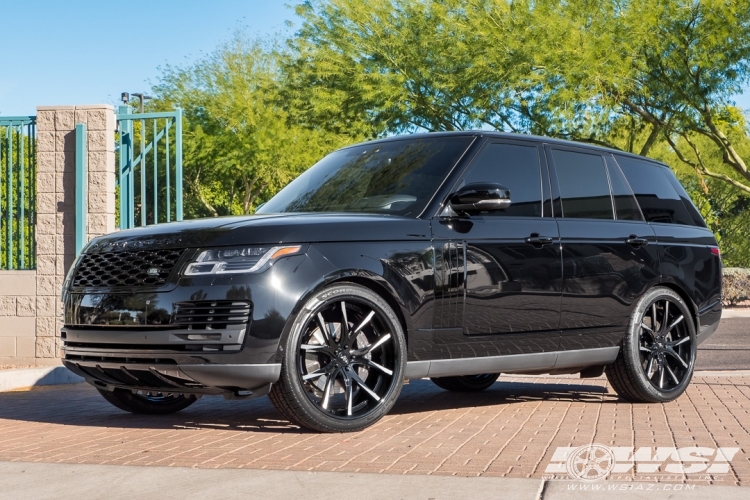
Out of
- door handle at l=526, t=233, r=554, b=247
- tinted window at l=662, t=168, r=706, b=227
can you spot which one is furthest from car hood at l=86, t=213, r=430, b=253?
tinted window at l=662, t=168, r=706, b=227

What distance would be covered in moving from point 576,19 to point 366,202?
21.5m

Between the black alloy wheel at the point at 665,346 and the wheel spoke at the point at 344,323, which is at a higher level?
the wheel spoke at the point at 344,323

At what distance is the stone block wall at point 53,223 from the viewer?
39.2 feet

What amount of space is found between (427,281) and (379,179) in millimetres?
949

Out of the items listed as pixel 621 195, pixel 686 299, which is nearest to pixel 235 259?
pixel 621 195

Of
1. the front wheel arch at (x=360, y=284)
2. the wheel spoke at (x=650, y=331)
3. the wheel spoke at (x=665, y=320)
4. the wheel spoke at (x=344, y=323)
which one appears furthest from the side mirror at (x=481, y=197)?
the wheel spoke at (x=665, y=320)

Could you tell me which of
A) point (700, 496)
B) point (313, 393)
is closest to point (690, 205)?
point (313, 393)

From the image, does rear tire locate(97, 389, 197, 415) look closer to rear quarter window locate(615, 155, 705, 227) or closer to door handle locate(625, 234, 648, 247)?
door handle locate(625, 234, 648, 247)

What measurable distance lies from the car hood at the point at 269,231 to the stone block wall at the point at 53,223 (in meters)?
5.23

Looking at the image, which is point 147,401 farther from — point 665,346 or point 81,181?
point 81,181

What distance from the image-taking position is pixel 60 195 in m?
12.1

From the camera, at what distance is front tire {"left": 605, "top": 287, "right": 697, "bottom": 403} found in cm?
829

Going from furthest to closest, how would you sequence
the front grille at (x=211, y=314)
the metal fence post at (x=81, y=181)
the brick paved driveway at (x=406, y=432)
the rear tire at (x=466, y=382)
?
1. the metal fence post at (x=81, y=181)
2. the rear tire at (x=466, y=382)
3. the front grille at (x=211, y=314)
4. the brick paved driveway at (x=406, y=432)

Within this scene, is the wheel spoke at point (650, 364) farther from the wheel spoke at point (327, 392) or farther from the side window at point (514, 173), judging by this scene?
the wheel spoke at point (327, 392)
